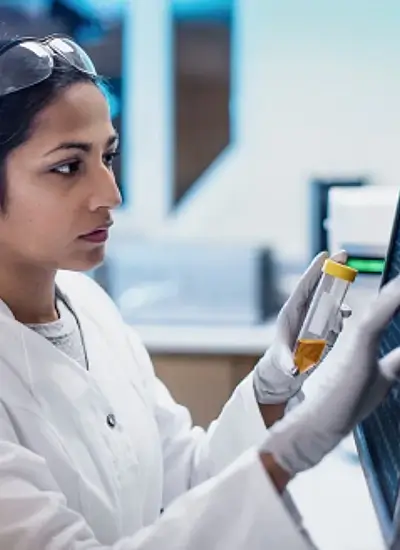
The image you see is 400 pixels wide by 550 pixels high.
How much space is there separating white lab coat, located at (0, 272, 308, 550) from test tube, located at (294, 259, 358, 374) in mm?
116

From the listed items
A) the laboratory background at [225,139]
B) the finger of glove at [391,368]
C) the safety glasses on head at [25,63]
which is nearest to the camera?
the finger of glove at [391,368]

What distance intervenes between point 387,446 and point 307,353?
145 mm

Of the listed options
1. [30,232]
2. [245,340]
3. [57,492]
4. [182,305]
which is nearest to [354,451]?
[57,492]

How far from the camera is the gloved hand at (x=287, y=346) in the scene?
0.98 metres

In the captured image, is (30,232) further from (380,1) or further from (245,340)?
(380,1)

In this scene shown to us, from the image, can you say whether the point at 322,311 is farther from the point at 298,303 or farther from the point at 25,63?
the point at 25,63

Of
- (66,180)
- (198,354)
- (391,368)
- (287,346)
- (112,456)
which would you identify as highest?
(66,180)

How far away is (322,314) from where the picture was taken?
0.93 m

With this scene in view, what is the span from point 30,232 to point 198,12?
2118 mm

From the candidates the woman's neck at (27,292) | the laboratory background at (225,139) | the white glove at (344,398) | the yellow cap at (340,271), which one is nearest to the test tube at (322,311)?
the yellow cap at (340,271)

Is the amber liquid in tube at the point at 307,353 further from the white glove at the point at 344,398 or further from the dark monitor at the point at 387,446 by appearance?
the white glove at the point at 344,398

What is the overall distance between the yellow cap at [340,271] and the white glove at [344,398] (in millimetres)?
214

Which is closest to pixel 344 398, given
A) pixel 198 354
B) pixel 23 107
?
pixel 23 107

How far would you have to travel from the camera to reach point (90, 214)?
89 cm
